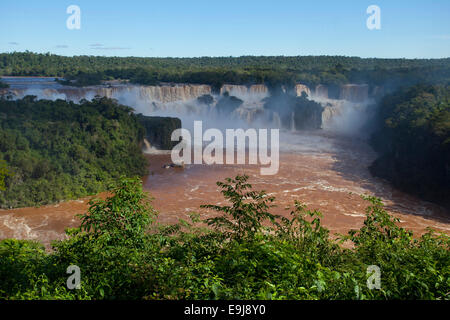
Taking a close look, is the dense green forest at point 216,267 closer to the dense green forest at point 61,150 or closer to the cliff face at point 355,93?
the dense green forest at point 61,150

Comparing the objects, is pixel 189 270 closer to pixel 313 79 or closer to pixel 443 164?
pixel 443 164

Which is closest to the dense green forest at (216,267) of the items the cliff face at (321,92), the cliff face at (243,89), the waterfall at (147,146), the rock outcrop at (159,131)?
the waterfall at (147,146)

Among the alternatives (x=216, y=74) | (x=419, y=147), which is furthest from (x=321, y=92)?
(x=419, y=147)

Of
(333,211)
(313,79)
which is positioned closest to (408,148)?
(333,211)

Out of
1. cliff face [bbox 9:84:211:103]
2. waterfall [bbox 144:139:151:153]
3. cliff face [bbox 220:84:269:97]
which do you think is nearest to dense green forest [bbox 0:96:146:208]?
waterfall [bbox 144:139:151:153]

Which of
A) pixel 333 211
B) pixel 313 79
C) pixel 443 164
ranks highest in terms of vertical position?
pixel 313 79

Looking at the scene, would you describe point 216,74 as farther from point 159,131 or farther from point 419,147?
point 419,147
